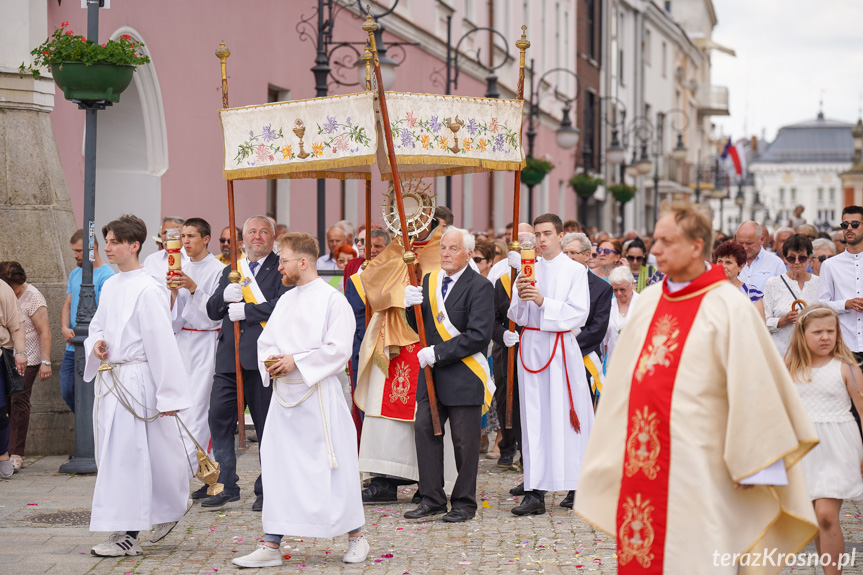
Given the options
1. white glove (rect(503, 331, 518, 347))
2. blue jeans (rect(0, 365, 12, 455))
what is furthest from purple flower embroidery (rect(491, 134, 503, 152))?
blue jeans (rect(0, 365, 12, 455))

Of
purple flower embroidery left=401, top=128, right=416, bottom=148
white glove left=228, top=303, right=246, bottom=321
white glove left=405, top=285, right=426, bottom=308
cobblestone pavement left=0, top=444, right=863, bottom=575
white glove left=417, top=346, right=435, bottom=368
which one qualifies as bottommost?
cobblestone pavement left=0, top=444, right=863, bottom=575

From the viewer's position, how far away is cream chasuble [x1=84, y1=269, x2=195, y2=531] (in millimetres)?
7023

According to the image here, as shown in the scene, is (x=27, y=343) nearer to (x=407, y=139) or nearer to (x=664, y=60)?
(x=407, y=139)

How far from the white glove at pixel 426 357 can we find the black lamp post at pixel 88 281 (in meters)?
2.98

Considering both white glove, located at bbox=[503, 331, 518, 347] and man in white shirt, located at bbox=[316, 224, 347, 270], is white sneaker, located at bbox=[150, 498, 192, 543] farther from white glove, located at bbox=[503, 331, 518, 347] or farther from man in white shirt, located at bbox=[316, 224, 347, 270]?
man in white shirt, located at bbox=[316, 224, 347, 270]

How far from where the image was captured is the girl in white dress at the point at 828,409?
6180 mm

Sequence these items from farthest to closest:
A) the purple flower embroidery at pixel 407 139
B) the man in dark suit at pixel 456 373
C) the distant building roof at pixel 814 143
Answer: the distant building roof at pixel 814 143 < the purple flower embroidery at pixel 407 139 < the man in dark suit at pixel 456 373

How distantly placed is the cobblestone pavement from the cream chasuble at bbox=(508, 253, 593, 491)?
1.29ft

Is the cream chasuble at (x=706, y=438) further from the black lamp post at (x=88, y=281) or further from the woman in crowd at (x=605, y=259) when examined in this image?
the woman in crowd at (x=605, y=259)

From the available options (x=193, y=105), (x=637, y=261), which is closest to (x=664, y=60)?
(x=193, y=105)

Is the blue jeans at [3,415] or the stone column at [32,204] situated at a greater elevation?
the stone column at [32,204]

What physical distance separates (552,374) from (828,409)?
251cm

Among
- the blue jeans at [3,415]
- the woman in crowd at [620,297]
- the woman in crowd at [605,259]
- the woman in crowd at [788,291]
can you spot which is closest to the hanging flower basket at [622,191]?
the woman in crowd at [605,259]

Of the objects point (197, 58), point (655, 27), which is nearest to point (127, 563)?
point (197, 58)
